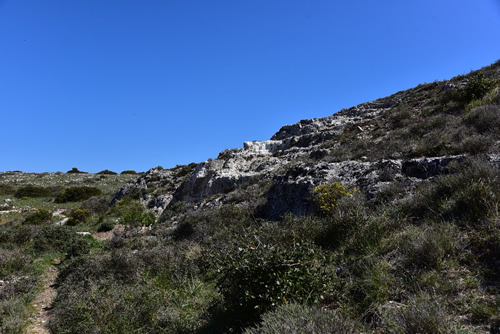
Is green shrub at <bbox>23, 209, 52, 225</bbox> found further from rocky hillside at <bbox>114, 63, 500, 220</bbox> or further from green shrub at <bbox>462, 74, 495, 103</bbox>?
green shrub at <bbox>462, 74, 495, 103</bbox>

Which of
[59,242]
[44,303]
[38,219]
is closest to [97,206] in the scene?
[38,219]

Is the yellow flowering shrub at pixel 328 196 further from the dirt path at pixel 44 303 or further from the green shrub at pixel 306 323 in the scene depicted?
the dirt path at pixel 44 303

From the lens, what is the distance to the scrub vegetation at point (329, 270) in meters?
3.02

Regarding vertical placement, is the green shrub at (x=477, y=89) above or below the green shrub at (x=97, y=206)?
below

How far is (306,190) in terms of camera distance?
8.27 meters

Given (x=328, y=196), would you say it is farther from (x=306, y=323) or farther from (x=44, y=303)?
(x=44, y=303)

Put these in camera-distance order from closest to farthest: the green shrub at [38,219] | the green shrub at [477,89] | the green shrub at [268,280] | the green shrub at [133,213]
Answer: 1. the green shrub at [268,280]
2. the green shrub at [477,89]
3. the green shrub at [133,213]
4. the green shrub at [38,219]

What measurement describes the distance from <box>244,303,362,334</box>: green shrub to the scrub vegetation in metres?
0.01

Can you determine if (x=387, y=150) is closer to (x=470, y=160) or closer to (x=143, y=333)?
(x=470, y=160)

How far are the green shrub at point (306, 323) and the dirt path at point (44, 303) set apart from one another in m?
5.06

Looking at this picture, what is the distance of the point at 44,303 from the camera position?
655 cm

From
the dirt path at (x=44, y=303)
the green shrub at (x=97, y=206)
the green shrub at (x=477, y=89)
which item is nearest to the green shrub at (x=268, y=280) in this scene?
the dirt path at (x=44, y=303)

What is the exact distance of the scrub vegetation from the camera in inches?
119

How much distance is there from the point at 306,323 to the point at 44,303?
6.88 meters
